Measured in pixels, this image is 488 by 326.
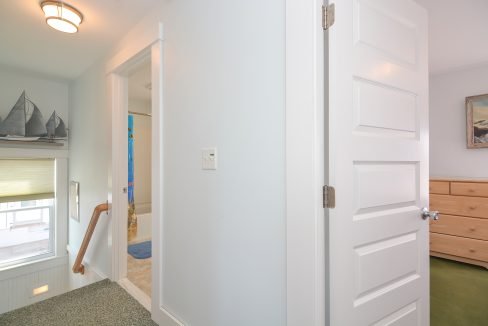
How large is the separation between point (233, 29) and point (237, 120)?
0.45m

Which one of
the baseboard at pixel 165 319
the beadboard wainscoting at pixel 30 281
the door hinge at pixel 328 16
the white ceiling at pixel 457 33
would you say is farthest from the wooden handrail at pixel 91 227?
the white ceiling at pixel 457 33

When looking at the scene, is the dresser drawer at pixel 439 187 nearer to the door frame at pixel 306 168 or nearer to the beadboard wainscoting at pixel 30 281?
the door frame at pixel 306 168

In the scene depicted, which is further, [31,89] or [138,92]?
[138,92]

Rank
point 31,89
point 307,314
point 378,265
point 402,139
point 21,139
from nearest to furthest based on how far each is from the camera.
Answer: point 307,314 → point 378,265 → point 402,139 → point 21,139 → point 31,89

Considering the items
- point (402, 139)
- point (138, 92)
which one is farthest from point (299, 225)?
point (138, 92)

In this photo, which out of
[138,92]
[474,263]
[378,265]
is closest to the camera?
[378,265]

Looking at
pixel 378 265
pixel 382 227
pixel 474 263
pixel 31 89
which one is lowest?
pixel 474 263

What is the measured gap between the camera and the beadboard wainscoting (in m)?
2.86

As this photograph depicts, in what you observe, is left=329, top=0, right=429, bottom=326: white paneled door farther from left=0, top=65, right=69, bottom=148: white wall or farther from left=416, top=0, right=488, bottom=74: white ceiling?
left=0, top=65, right=69, bottom=148: white wall

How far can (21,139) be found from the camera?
2.89m

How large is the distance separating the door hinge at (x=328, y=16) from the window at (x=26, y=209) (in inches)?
149

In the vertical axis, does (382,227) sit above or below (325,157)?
below

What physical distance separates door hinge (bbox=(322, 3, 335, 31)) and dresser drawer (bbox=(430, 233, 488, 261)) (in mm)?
3005

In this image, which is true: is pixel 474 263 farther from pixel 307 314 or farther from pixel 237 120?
pixel 237 120
